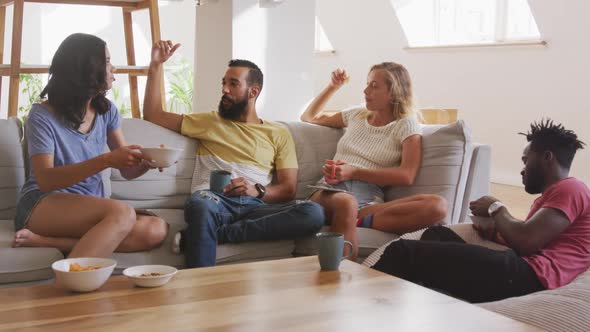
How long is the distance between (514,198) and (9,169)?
14.0ft

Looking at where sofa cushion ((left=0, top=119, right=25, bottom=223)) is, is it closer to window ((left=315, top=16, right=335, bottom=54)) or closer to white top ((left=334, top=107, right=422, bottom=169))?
white top ((left=334, top=107, right=422, bottom=169))

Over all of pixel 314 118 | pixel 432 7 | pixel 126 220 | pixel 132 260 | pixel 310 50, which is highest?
pixel 432 7

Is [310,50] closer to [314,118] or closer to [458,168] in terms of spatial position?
[314,118]

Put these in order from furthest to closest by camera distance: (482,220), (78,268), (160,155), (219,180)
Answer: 1. (219,180)
2. (482,220)
3. (160,155)
4. (78,268)

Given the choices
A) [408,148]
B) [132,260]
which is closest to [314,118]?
[408,148]

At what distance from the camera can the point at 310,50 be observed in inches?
161

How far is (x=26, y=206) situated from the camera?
2484mm

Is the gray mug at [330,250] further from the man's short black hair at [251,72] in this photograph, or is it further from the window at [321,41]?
the window at [321,41]

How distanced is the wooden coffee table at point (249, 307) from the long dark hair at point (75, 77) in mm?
898

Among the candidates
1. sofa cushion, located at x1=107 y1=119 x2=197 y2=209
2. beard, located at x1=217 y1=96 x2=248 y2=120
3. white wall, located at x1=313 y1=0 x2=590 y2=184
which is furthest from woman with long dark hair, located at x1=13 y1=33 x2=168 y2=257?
white wall, located at x1=313 y1=0 x2=590 y2=184

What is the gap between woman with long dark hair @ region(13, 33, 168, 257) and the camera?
237 centimetres

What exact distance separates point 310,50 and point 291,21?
0.21 meters

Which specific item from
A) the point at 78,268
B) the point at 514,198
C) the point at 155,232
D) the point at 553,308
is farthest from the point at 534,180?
the point at 514,198

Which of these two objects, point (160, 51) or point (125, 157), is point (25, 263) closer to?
point (125, 157)
